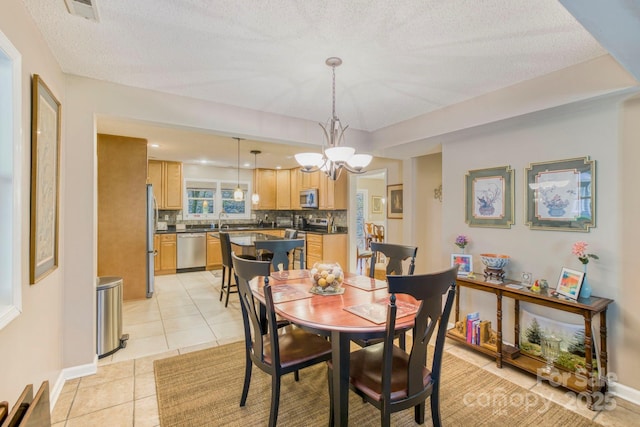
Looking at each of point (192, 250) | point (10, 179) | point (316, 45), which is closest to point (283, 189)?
point (192, 250)

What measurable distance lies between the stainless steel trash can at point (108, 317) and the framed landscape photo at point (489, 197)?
362cm

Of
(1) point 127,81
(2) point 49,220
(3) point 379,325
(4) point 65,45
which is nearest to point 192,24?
(4) point 65,45

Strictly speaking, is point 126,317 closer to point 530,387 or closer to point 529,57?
point 530,387

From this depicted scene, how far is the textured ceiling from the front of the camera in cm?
164

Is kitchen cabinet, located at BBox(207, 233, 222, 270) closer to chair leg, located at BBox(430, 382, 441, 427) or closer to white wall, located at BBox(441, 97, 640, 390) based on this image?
white wall, located at BBox(441, 97, 640, 390)

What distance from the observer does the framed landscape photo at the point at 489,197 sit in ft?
9.68

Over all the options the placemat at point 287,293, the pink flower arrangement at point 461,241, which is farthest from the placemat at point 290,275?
the pink flower arrangement at point 461,241

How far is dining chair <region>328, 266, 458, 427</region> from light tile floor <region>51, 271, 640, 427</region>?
4.13ft

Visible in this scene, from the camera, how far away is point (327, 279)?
7.21 ft

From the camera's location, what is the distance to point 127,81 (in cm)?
254

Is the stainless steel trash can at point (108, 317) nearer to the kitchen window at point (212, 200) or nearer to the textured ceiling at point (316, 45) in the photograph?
the textured ceiling at point (316, 45)

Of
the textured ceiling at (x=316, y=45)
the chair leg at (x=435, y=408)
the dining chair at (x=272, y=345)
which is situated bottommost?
the chair leg at (x=435, y=408)

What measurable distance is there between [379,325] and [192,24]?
77.1 inches

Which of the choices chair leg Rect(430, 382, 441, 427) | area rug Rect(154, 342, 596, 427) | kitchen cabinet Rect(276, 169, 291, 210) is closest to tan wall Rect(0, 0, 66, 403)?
area rug Rect(154, 342, 596, 427)
